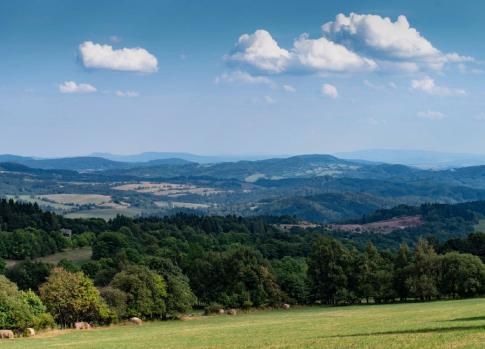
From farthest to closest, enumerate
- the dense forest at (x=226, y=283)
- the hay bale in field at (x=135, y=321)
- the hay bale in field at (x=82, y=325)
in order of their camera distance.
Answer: the hay bale in field at (x=135, y=321), the dense forest at (x=226, y=283), the hay bale in field at (x=82, y=325)

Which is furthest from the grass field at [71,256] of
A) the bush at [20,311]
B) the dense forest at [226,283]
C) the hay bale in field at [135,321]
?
the bush at [20,311]

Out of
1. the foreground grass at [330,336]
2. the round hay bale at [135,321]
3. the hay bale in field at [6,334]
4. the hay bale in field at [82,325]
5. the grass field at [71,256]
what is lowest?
the grass field at [71,256]

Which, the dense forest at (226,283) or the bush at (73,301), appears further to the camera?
the dense forest at (226,283)

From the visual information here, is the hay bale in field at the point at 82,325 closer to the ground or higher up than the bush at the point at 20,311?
closer to the ground

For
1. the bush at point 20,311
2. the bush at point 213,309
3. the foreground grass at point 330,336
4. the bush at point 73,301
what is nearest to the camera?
the foreground grass at point 330,336

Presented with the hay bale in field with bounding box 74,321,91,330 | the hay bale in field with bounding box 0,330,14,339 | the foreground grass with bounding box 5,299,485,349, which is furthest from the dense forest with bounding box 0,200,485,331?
the foreground grass with bounding box 5,299,485,349

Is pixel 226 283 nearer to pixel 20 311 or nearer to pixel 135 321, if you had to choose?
pixel 135 321

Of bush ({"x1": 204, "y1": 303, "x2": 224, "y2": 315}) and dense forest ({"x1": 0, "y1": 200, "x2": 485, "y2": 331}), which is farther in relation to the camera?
bush ({"x1": 204, "y1": 303, "x2": 224, "y2": 315})

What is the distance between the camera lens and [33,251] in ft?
563

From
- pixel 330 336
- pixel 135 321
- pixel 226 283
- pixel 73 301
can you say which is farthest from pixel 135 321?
pixel 330 336

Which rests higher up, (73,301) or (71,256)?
→ (73,301)

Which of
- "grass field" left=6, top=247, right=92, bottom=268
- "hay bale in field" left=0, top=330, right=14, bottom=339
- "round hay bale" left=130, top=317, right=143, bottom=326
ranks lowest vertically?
"grass field" left=6, top=247, right=92, bottom=268

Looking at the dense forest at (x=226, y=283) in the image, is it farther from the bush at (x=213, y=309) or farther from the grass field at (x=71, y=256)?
the grass field at (x=71, y=256)

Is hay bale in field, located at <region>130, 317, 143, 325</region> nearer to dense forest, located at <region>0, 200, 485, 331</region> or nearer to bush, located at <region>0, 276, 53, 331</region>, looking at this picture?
dense forest, located at <region>0, 200, 485, 331</region>
